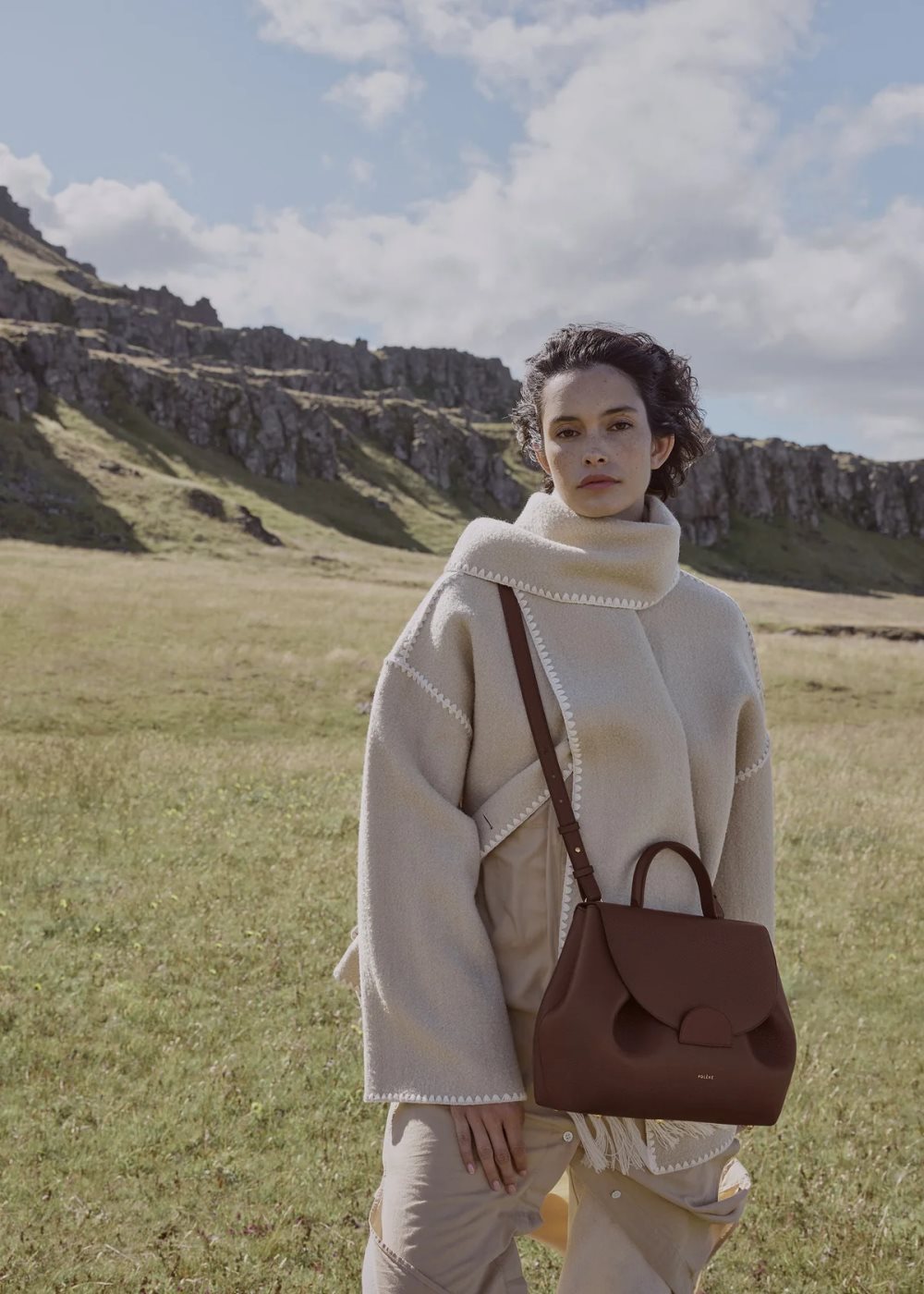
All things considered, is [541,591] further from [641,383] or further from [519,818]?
[641,383]

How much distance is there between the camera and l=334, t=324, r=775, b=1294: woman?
9.29ft

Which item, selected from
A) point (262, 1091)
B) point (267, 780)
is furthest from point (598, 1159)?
point (267, 780)

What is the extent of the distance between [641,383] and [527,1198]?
2.66m

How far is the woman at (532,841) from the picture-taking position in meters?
2.83

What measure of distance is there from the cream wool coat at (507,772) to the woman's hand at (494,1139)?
5 cm

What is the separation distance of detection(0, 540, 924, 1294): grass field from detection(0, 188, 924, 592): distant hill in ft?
211

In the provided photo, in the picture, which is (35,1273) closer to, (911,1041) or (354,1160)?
(354,1160)

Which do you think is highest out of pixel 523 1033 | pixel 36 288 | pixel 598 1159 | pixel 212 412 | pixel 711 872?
pixel 36 288

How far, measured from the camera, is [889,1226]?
552 centimetres

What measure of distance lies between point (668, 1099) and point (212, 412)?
152 meters

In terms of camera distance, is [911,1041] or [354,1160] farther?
[911,1041]

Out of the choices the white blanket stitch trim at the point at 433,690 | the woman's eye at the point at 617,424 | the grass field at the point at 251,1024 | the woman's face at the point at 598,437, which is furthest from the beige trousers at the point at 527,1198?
the grass field at the point at 251,1024

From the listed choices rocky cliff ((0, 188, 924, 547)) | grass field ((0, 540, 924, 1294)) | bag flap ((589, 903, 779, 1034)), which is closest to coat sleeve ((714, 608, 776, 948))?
bag flap ((589, 903, 779, 1034))

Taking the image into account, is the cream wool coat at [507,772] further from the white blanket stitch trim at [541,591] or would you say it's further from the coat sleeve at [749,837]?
the coat sleeve at [749,837]
